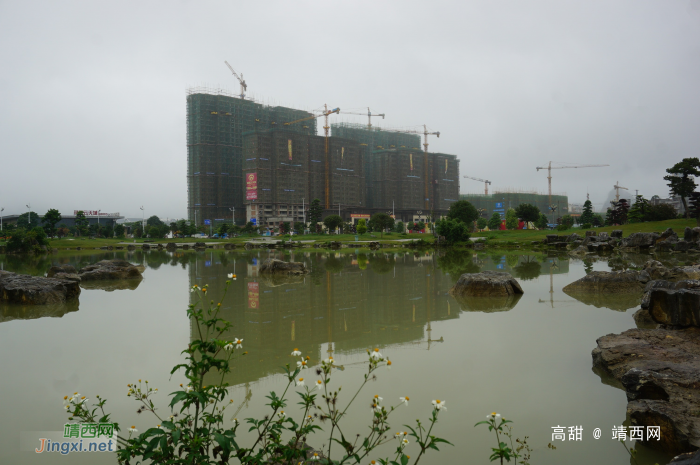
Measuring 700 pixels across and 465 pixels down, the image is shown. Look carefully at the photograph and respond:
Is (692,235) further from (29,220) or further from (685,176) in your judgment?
(29,220)

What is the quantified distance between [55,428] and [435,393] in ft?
17.5

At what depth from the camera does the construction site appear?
457 feet

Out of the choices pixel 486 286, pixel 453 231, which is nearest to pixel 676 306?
pixel 486 286

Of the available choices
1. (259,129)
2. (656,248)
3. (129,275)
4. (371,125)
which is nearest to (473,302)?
(129,275)

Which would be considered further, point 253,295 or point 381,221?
point 381,221

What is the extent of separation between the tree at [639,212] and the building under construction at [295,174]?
8836 centimetres

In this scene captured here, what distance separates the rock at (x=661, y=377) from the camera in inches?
192

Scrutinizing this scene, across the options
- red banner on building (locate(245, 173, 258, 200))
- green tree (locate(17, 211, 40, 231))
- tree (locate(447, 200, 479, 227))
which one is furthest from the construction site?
tree (locate(447, 200, 479, 227))

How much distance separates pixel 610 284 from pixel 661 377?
11.3 metres

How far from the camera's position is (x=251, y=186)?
138 metres

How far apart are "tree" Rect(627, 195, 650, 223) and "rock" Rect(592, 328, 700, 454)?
77457mm

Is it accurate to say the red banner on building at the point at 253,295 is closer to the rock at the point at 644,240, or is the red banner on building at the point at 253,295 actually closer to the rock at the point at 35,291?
the rock at the point at 35,291

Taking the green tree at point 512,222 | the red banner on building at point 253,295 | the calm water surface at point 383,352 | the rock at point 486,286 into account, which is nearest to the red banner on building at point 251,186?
the green tree at point 512,222

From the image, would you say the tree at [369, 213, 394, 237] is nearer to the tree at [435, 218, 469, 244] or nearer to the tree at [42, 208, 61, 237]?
the tree at [435, 218, 469, 244]
